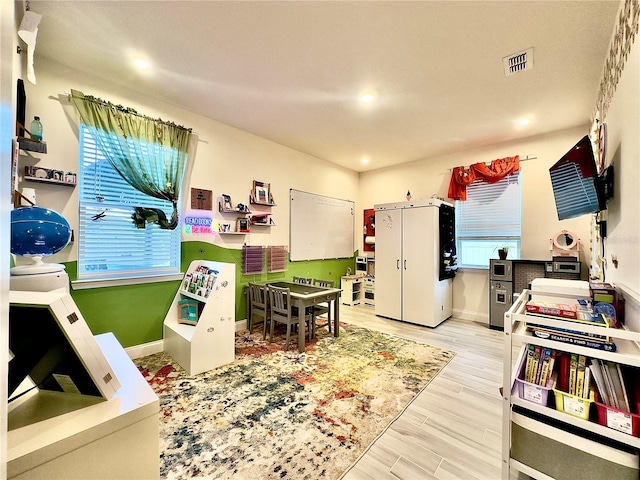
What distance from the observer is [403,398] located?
7.38 feet

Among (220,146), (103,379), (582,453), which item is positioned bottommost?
(582,453)

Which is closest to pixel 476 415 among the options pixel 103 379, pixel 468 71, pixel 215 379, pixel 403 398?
pixel 403 398

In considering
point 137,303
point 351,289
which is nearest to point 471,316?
point 351,289

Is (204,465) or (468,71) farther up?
(468,71)

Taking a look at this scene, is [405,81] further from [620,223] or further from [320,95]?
[620,223]

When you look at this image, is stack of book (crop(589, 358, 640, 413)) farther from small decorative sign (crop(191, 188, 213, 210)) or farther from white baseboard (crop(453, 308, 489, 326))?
small decorative sign (crop(191, 188, 213, 210))

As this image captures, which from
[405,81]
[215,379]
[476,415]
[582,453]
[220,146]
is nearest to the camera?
[582,453]

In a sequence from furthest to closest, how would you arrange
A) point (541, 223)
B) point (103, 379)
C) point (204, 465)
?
point (541, 223) < point (204, 465) < point (103, 379)

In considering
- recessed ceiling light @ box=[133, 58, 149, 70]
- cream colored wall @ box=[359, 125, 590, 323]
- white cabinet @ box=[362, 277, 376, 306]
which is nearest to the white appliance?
cream colored wall @ box=[359, 125, 590, 323]

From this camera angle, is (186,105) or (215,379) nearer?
(215,379)

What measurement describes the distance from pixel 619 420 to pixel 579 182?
1469 mm

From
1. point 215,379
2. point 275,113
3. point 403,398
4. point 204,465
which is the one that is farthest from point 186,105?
point 403,398

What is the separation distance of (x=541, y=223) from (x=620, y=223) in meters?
2.70

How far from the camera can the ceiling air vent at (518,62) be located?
227 centimetres
